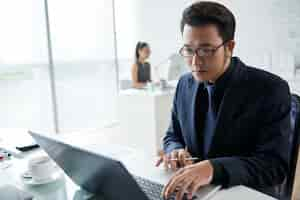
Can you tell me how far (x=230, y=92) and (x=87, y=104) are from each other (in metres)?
3.50

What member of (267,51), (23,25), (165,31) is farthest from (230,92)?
(165,31)

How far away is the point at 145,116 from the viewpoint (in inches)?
124

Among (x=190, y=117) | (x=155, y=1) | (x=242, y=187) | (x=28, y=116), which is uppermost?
(x=155, y=1)

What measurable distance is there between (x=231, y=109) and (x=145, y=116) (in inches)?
84.4

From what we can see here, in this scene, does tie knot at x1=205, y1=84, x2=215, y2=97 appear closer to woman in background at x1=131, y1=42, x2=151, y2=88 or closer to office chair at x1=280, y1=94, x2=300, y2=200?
office chair at x1=280, y1=94, x2=300, y2=200

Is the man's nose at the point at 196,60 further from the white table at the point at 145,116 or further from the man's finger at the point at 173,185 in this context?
the white table at the point at 145,116

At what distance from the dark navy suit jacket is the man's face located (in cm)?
7

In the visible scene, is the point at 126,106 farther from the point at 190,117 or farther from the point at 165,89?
the point at 190,117

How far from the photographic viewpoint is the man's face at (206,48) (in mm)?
965

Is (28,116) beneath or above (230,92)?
beneath

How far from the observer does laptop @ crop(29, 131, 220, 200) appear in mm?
618

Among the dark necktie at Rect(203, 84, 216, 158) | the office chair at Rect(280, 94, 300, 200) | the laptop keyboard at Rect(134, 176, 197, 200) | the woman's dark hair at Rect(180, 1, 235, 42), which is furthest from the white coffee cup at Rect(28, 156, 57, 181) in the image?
the office chair at Rect(280, 94, 300, 200)

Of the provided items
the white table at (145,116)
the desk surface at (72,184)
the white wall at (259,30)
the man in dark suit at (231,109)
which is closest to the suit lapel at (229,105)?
the man in dark suit at (231,109)

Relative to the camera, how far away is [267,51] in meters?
3.42
